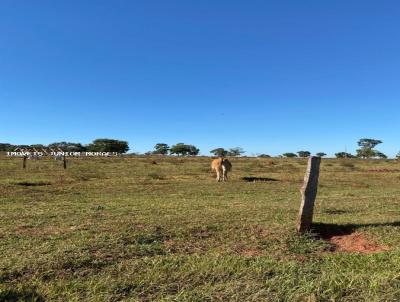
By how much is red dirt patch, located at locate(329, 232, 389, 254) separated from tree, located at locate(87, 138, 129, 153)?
343ft

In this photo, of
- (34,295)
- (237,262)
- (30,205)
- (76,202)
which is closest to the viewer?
(34,295)

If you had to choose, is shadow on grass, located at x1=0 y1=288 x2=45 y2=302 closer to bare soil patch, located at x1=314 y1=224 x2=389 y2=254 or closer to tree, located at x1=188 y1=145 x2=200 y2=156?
bare soil patch, located at x1=314 y1=224 x2=389 y2=254

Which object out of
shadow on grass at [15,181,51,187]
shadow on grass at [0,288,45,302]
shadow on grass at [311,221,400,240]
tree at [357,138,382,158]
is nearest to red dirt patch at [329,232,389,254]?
shadow on grass at [311,221,400,240]

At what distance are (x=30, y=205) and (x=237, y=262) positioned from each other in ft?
Answer: 27.6

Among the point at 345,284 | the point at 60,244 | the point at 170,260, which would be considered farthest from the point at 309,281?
the point at 60,244

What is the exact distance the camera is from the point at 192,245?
319 inches

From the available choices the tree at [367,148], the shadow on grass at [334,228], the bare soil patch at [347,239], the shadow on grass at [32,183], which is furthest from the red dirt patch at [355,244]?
the tree at [367,148]

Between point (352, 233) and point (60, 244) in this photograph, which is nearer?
point (60, 244)

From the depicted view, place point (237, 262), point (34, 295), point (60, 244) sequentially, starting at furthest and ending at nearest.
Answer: point (60, 244), point (237, 262), point (34, 295)

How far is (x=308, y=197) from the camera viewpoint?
9469 millimetres

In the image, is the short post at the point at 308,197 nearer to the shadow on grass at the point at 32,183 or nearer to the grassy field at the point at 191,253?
the grassy field at the point at 191,253

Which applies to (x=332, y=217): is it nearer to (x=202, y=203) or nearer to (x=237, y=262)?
(x=202, y=203)

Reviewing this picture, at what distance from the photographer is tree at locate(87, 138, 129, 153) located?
110500mm

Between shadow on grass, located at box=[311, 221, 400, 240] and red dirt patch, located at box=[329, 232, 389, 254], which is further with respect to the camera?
shadow on grass, located at box=[311, 221, 400, 240]
